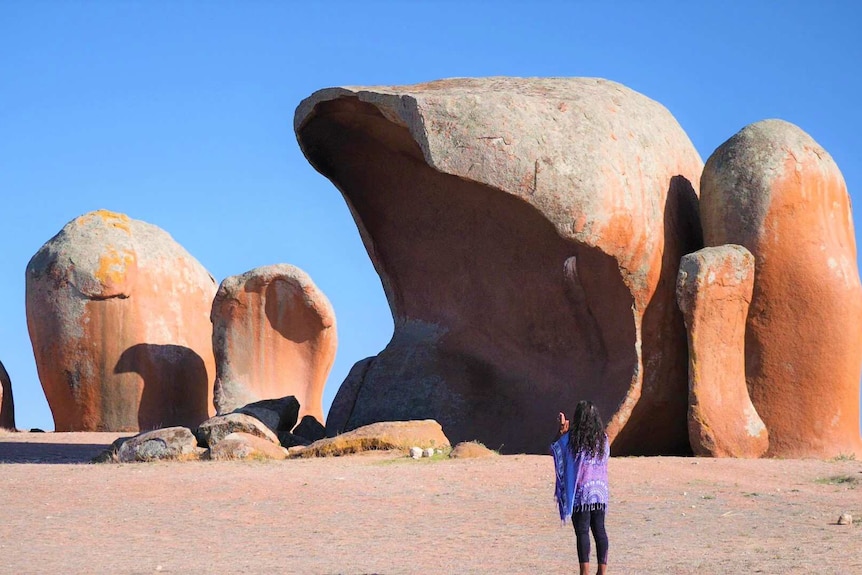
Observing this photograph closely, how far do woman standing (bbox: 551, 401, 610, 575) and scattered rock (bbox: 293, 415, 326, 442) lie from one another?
290 inches

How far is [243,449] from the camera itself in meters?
11.6

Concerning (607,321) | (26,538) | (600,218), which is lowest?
(26,538)

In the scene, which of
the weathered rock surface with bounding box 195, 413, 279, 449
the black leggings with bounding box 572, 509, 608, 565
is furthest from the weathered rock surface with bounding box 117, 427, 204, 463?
the black leggings with bounding box 572, 509, 608, 565

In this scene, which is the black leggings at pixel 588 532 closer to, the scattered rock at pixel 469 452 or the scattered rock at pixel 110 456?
the scattered rock at pixel 469 452

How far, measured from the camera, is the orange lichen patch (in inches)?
720

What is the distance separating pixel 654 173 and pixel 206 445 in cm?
467

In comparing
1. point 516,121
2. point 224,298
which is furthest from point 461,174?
point 224,298

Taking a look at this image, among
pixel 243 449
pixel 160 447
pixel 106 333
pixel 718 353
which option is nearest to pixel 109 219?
pixel 106 333

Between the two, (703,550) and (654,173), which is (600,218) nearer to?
(654,173)

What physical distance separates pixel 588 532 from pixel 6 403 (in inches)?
509

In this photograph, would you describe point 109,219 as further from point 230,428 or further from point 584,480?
point 584,480

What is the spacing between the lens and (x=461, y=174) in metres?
12.1

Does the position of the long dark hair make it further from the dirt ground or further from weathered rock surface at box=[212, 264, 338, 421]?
weathered rock surface at box=[212, 264, 338, 421]

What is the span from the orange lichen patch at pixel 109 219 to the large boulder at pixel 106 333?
0.7 inches
